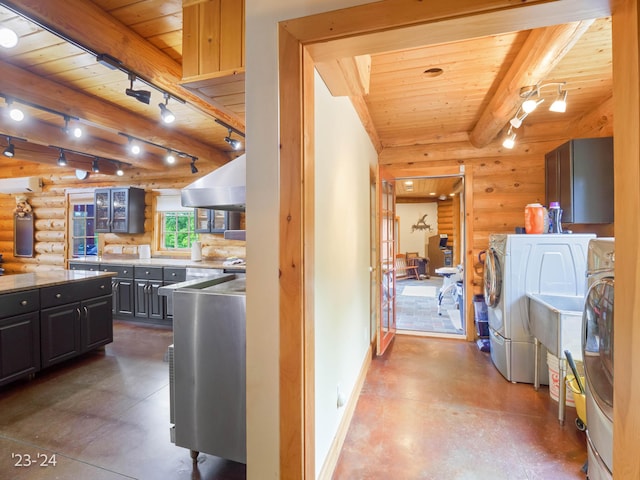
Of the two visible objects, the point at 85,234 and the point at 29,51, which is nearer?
the point at 29,51

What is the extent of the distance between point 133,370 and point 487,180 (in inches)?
180

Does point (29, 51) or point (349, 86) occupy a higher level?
point (29, 51)

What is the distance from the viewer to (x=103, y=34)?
182 cm

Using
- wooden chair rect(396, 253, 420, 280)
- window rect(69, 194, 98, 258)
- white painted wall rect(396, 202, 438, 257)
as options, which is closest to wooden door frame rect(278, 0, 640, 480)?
window rect(69, 194, 98, 258)

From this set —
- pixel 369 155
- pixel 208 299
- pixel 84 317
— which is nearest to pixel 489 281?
pixel 369 155

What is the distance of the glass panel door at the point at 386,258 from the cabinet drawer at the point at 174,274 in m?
2.81

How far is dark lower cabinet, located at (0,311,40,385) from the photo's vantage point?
8.62 ft

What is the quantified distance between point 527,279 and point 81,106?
4420 mm

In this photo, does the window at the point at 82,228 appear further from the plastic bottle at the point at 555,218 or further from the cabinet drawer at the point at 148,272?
the plastic bottle at the point at 555,218

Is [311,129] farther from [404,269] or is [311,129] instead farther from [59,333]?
[404,269]

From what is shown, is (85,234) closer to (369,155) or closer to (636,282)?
(369,155)

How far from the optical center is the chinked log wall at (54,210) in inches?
218

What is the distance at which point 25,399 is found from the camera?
8.46 feet

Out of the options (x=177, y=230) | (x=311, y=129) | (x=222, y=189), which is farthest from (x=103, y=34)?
(x=177, y=230)
